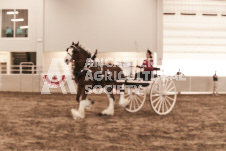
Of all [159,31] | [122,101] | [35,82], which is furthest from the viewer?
[159,31]

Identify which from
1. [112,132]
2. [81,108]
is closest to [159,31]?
[81,108]

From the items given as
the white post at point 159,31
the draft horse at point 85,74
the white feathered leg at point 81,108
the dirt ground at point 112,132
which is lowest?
the dirt ground at point 112,132

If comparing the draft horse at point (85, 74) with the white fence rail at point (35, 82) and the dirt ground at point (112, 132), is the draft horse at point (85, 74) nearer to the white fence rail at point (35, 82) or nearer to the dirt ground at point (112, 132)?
the dirt ground at point (112, 132)

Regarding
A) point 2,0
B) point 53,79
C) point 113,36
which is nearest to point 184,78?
point 113,36

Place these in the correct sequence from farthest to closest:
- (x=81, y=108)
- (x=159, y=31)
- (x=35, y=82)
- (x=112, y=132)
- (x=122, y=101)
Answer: (x=159, y=31) → (x=35, y=82) → (x=122, y=101) → (x=81, y=108) → (x=112, y=132)

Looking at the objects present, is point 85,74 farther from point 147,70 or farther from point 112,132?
point 112,132

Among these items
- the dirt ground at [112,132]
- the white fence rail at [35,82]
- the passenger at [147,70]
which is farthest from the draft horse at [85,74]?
the white fence rail at [35,82]

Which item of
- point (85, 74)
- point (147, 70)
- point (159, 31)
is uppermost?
point (159, 31)

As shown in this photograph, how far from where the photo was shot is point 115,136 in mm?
6469

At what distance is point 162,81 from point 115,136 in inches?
140

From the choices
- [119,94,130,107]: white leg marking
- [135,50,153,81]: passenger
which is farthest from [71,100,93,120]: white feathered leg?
[135,50,153,81]: passenger

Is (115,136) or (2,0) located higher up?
(2,0)

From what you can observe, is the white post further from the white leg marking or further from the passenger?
the white leg marking

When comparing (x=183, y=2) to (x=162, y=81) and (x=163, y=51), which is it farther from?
(x=162, y=81)
